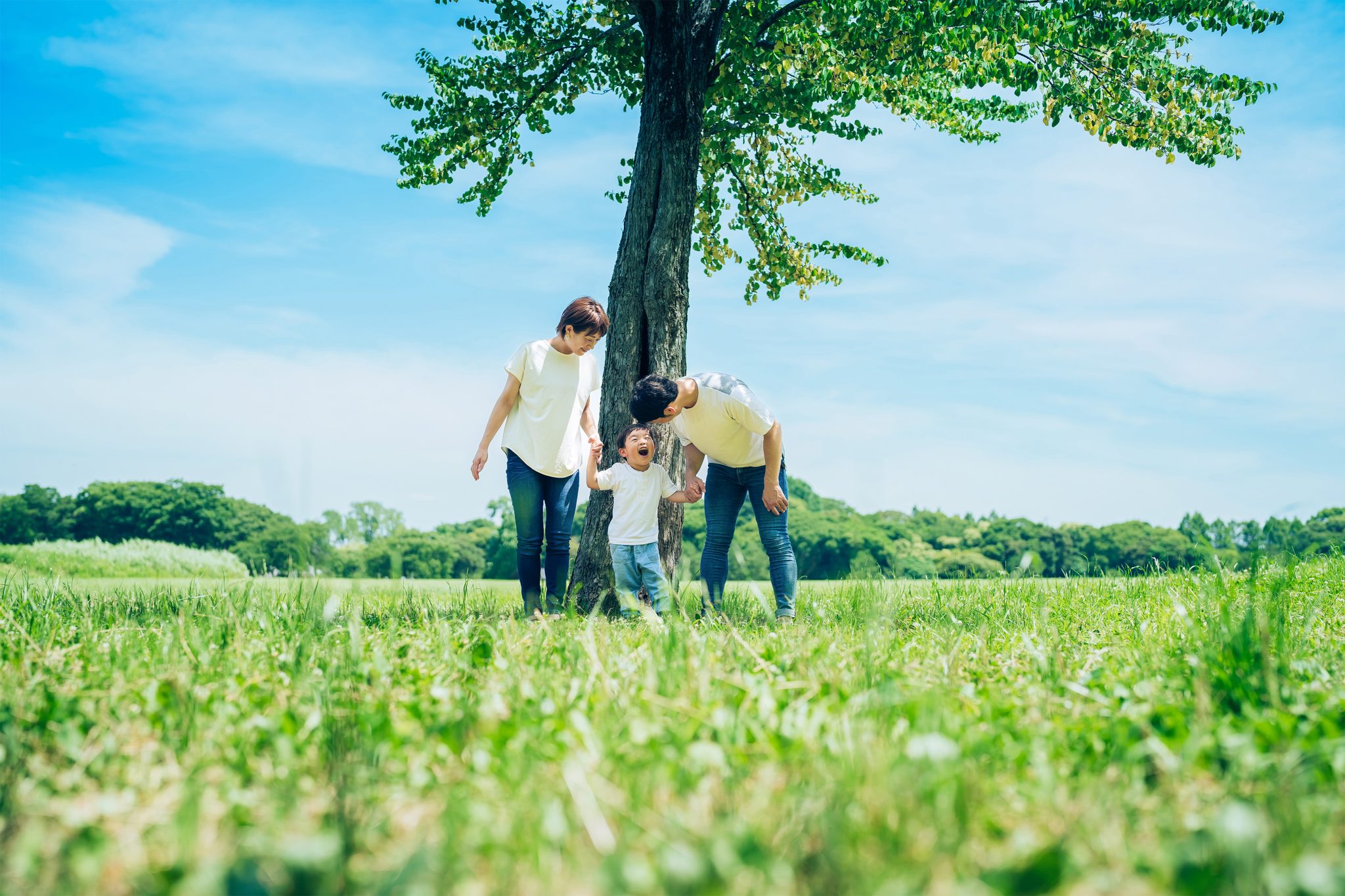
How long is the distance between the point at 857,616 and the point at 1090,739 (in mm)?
2446

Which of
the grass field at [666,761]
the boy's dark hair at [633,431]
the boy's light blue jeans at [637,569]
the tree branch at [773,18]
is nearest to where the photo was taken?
the grass field at [666,761]

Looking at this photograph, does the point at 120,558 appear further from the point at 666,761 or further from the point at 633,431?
the point at 666,761

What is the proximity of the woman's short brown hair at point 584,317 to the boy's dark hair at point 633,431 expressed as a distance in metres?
0.84

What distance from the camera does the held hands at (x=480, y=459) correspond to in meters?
→ 6.03

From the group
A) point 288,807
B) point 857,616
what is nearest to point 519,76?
point 857,616

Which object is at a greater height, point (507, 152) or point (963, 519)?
point (507, 152)

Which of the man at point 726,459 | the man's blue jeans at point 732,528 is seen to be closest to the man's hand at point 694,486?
the man at point 726,459

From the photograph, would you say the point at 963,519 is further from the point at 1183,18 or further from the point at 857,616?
the point at 857,616

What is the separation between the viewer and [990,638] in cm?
471

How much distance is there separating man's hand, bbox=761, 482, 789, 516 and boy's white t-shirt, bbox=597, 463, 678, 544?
2.87 ft

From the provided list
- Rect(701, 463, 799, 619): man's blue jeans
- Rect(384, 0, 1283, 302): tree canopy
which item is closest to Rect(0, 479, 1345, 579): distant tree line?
Rect(701, 463, 799, 619): man's blue jeans

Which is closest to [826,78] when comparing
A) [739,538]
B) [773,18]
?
[773,18]

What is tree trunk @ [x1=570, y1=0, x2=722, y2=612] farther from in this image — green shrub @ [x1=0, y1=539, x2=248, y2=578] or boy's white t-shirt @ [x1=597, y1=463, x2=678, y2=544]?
green shrub @ [x1=0, y1=539, x2=248, y2=578]

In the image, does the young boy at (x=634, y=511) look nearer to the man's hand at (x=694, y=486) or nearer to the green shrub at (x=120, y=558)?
the man's hand at (x=694, y=486)
